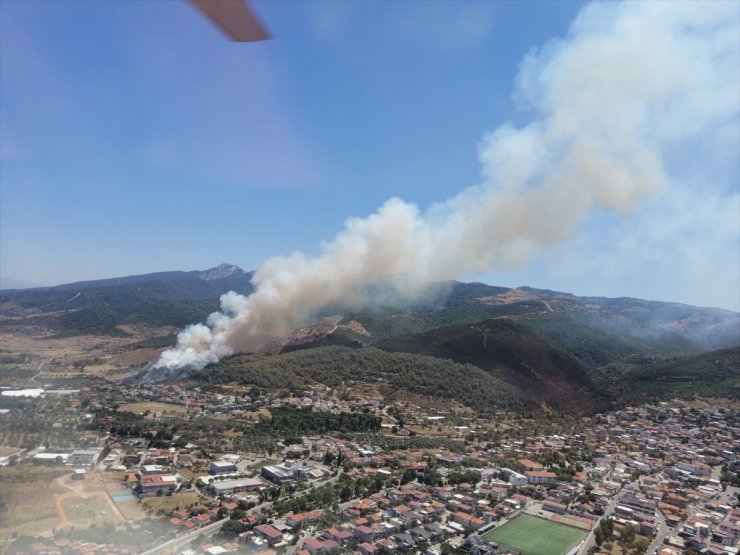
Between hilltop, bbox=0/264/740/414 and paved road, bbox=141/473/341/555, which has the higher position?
hilltop, bbox=0/264/740/414

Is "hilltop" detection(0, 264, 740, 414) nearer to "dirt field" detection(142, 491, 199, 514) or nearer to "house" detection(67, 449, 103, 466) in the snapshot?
"house" detection(67, 449, 103, 466)

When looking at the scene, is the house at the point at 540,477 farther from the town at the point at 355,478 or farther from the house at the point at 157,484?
the house at the point at 157,484

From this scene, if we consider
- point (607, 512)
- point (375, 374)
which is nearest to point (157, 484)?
point (607, 512)

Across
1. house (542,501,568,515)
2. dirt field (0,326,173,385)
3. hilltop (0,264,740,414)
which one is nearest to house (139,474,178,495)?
house (542,501,568,515)

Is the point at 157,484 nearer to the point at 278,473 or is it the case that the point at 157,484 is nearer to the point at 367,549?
the point at 278,473

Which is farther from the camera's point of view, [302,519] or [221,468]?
[221,468]

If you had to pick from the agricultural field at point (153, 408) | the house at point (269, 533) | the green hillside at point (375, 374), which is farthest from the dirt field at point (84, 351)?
the house at point (269, 533)

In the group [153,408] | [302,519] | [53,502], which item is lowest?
[153,408]
